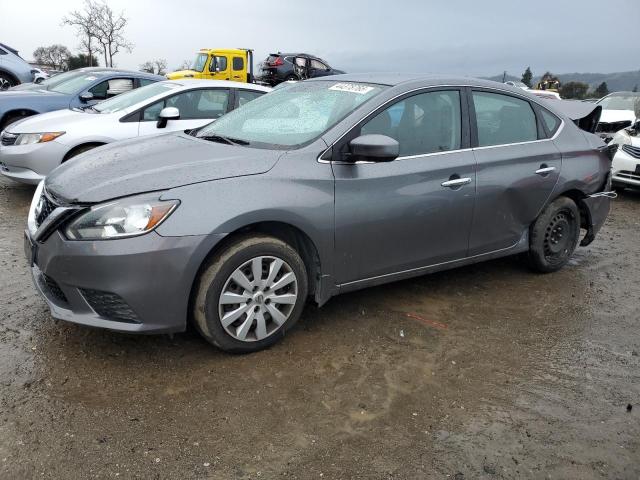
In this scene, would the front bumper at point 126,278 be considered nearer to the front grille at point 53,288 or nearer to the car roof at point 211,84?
the front grille at point 53,288

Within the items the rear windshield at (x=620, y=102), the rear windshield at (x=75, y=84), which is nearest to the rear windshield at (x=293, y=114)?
the rear windshield at (x=75, y=84)

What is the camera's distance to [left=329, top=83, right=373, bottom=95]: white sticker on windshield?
3.74 m

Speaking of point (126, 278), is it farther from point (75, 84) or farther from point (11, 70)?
point (11, 70)

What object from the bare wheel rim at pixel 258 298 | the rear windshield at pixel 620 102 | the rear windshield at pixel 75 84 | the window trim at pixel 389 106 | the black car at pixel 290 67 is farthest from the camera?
the black car at pixel 290 67

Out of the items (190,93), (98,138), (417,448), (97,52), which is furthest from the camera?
(97,52)

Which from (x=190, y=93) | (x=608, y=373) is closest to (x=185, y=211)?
(x=608, y=373)

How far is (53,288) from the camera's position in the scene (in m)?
3.05

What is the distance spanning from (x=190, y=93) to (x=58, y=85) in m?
3.43

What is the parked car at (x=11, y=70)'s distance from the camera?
13703mm

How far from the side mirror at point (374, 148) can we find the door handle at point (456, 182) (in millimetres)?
611

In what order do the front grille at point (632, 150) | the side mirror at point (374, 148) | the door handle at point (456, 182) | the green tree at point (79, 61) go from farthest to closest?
the green tree at point (79, 61) < the front grille at point (632, 150) < the door handle at point (456, 182) < the side mirror at point (374, 148)

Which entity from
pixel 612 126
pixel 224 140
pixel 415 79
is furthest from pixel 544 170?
pixel 612 126

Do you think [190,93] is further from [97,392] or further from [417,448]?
[417,448]

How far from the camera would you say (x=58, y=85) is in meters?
8.97
